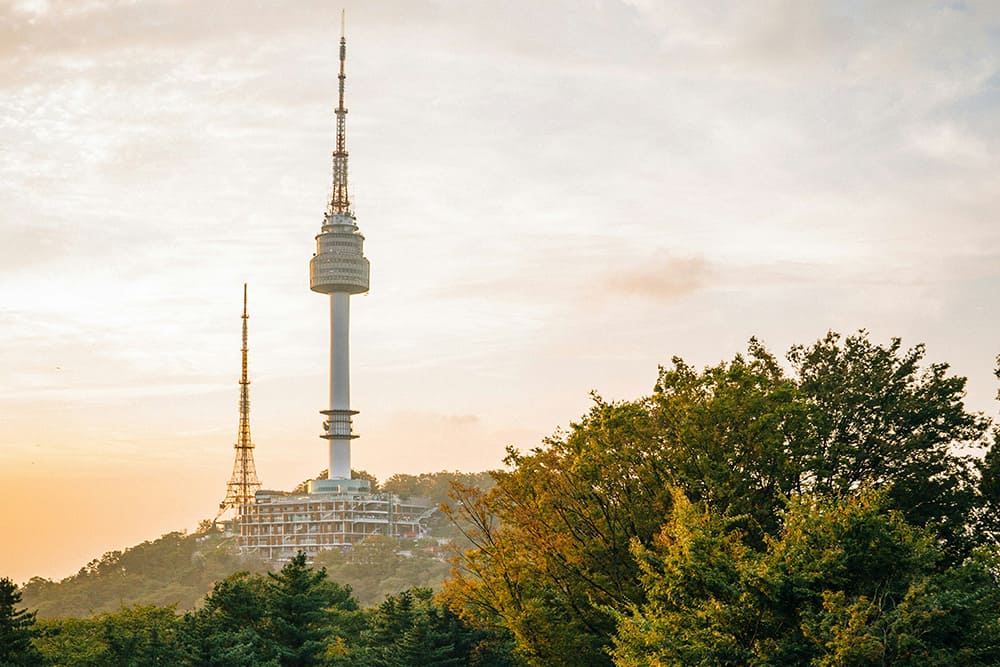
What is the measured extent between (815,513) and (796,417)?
10.9 metres

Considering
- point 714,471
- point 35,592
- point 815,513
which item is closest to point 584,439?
point 714,471

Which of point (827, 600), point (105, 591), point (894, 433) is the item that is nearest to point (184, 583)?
point (105, 591)

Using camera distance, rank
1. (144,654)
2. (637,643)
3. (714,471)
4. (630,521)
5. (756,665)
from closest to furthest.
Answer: (756,665) < (637,643) < (714,471) < (630,521) < (144,654)

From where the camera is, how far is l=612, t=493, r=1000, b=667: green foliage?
22.2 meters

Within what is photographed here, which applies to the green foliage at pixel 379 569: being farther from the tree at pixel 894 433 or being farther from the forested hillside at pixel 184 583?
the tree at pixel 894 433

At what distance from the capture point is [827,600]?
22516 mm

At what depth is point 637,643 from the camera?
2764 centimetres

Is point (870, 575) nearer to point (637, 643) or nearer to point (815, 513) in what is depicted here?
point (815, 513)

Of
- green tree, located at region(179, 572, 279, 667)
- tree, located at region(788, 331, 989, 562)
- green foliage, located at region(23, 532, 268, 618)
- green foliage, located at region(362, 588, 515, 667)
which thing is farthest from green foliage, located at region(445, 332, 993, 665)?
green foliage, located at region(23, 532, 268, 618)

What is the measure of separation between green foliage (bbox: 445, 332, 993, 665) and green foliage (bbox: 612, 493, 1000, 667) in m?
9.20

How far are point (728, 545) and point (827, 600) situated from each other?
13.6 ft

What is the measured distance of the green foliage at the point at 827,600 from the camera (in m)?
22.2

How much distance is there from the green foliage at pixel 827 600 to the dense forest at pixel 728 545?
0.15 feet

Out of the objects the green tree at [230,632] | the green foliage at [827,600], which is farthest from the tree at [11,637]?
the green foliage at [827,600]
